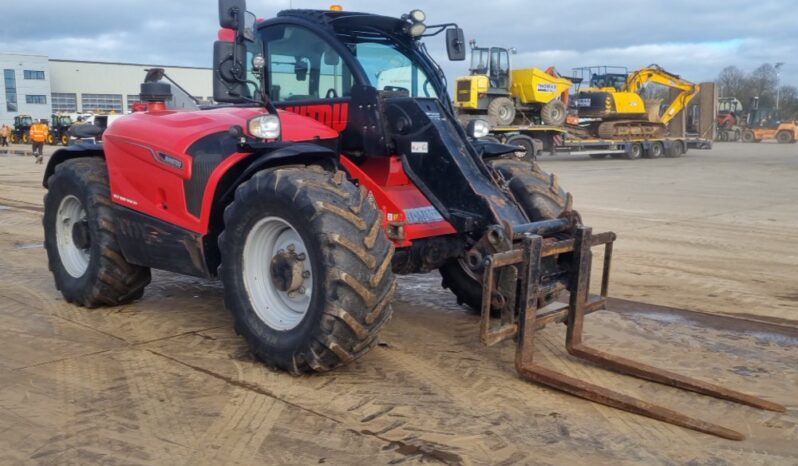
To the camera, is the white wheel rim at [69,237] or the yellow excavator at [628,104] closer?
the white wheel rim at [69,237]

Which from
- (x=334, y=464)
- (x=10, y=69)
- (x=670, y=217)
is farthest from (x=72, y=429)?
(x=10, y=69)

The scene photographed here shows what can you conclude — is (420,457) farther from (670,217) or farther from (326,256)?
(670,217)

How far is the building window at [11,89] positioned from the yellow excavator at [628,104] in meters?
57.6

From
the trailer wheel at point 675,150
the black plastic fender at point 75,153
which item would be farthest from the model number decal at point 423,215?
the trailer wheel at point 675,150

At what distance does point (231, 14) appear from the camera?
16.3 ft

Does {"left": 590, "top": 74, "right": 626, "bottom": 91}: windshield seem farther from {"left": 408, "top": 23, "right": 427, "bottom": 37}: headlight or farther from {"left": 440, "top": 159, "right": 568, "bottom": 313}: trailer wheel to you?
{"left": 408, "top": 23, "right": 427, "bottom": 37}: headlight

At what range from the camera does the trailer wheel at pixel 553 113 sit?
96.2 feet

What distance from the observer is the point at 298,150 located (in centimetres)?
472

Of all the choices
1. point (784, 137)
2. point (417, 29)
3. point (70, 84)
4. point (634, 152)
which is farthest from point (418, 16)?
point (70, 84)

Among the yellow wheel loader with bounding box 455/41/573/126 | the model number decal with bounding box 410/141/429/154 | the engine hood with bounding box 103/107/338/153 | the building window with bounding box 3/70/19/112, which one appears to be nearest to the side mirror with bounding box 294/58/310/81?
the engine hood with bounding box 103/107/338/153

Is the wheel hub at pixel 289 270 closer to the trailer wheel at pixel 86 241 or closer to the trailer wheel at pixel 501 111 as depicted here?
the trailer wheel at pixel 86 241

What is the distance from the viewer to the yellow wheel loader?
27.4m

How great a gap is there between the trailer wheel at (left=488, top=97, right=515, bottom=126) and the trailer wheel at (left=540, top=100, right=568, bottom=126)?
161cm

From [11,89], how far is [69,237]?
73422 mm
